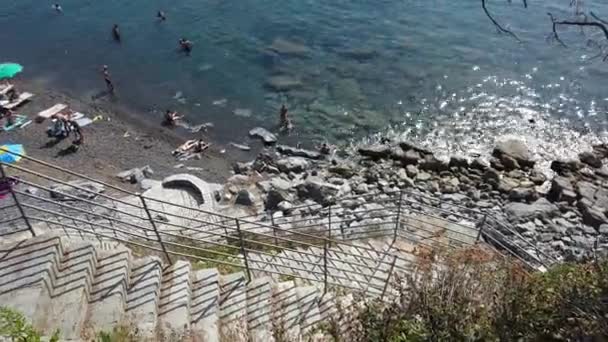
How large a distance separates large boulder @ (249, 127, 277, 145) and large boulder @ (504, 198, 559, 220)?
10564 mm

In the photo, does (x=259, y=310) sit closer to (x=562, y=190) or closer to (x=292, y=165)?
(x=292, y=165)

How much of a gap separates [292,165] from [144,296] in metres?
13.5

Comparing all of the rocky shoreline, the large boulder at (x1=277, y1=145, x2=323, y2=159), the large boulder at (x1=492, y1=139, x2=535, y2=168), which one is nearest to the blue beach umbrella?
the rocky shoreline

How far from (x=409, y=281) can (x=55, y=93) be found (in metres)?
25.0

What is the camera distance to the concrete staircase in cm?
653

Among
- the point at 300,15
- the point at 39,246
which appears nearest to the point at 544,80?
the point at 300,15

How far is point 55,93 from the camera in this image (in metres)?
26.3

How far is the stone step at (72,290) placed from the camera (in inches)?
252

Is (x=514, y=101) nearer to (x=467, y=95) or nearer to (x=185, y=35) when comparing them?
(x=467, y=95)

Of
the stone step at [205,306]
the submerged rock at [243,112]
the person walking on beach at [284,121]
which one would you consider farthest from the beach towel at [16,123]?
the stone step at [205,306]

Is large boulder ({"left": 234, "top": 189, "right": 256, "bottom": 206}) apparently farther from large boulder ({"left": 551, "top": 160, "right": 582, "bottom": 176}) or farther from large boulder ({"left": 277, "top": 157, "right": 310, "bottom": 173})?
large boulder ({"left": 551, "top": 160, "right": 582, "bottom": 176})

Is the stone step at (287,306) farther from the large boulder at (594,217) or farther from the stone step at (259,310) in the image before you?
the large boulder at (594,217)

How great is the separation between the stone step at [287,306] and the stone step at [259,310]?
5.2 inches

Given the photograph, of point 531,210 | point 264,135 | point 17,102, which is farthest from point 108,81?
point 531,210
